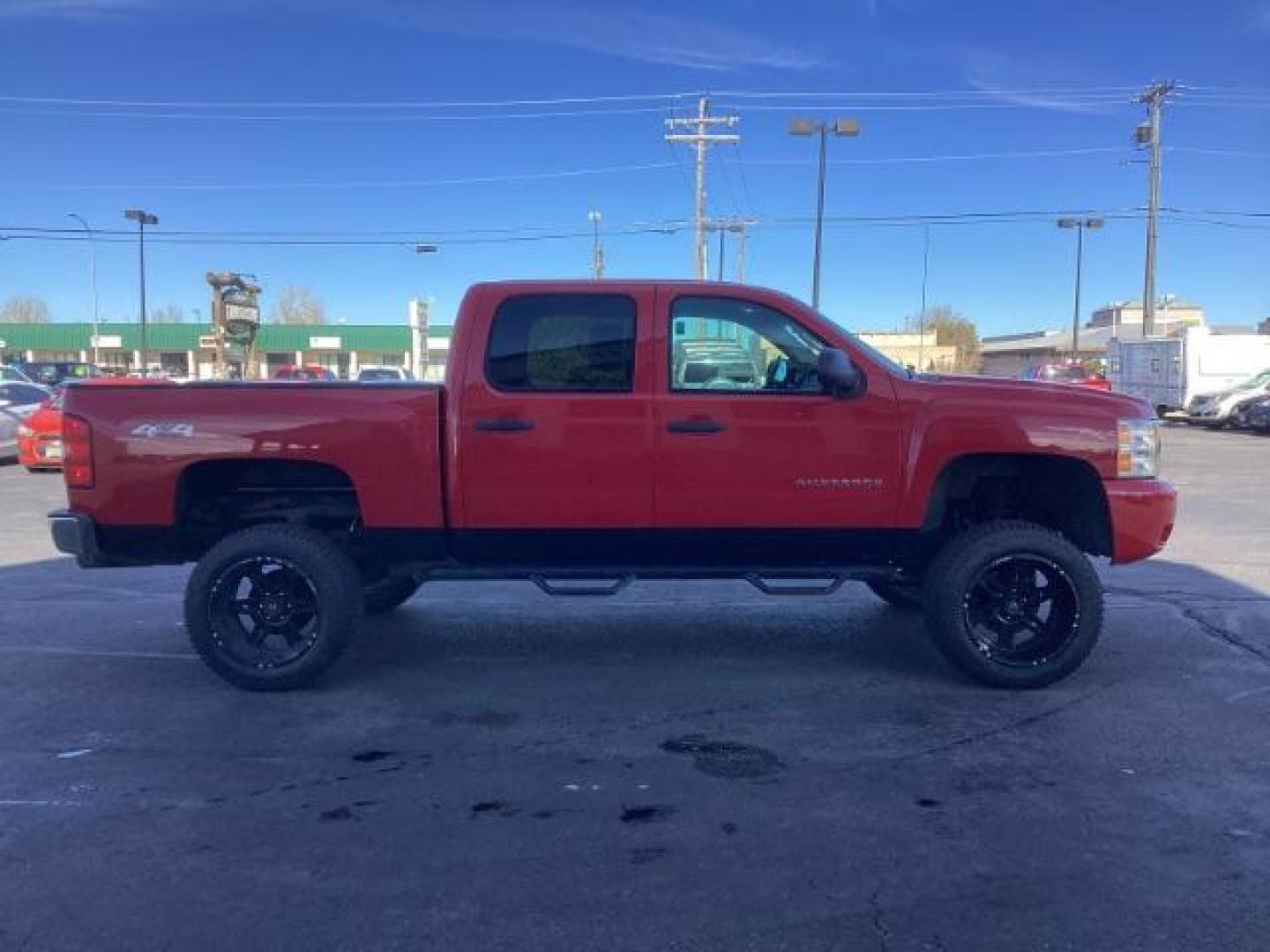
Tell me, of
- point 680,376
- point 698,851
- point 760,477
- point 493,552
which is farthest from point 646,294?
point 698,851

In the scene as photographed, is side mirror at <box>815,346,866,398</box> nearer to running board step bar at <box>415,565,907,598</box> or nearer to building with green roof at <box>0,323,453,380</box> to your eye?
running board step bar at <box>415,565,907,598</box>

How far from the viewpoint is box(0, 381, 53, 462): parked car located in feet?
58.1

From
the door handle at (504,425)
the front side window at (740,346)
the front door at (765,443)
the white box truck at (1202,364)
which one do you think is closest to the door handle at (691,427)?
the front door at (765,443)

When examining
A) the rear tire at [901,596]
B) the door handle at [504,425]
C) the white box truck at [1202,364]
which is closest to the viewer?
the door handle at [504,425]

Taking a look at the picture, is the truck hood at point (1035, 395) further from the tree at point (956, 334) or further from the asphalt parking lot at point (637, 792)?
the tree at point (956, 334)

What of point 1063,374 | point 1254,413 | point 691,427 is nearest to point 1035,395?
point 691,427

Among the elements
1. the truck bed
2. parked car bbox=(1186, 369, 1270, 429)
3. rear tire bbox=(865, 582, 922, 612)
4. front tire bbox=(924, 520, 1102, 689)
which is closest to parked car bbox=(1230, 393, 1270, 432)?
parked car bbox=(1186, 369, 1270, 429)

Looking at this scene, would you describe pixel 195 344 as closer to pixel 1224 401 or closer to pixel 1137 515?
pixel 1224 401

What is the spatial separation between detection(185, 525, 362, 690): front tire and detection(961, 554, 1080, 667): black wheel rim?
3323 millimetres

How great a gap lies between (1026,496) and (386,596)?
4.13 meters

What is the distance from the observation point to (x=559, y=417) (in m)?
5.24

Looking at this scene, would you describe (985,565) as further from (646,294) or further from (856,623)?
(646,294)

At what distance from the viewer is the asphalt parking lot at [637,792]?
321 cm

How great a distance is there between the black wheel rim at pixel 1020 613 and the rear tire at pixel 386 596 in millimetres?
3488
